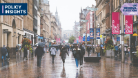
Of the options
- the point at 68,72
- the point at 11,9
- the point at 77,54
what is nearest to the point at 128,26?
the point at 77,54

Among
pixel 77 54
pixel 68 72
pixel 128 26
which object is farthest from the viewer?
pixel 128 26

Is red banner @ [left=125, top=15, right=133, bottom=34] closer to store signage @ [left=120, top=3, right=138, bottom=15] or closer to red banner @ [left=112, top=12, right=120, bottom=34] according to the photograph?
red banner @ [left=112, top=12, right=120, bottom=34]

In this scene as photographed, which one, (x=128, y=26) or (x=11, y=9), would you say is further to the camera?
(x=128, y=26)

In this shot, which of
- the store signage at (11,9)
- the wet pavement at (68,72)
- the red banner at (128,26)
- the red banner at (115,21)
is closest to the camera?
the wet pavement at (68,72)

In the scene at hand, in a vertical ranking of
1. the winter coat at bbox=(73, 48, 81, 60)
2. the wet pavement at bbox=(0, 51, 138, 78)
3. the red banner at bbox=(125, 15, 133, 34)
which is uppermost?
the red banner at bbox=(125, 15, 133, 34)

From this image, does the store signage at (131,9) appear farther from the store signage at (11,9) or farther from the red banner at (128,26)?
the red banner at (128,26)

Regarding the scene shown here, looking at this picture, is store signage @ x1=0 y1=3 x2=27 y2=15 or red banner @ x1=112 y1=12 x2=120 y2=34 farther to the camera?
red banner @ x1=112 y1=12 x2=120 y2=34

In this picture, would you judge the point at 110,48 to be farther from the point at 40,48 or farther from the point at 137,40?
the point at 40,48

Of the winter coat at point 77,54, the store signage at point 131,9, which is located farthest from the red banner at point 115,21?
the winter coat at point 77,54

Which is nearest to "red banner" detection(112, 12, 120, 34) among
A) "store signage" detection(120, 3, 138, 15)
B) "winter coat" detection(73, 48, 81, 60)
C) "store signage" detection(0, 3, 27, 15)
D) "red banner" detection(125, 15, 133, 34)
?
"red banner" detection(125, 15, 133, 34)

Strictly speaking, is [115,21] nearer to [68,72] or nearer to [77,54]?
[77,54]

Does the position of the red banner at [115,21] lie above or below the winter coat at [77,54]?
above

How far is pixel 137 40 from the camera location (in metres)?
32.1

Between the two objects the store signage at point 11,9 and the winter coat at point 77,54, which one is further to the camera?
the winter coat at point 77,54
